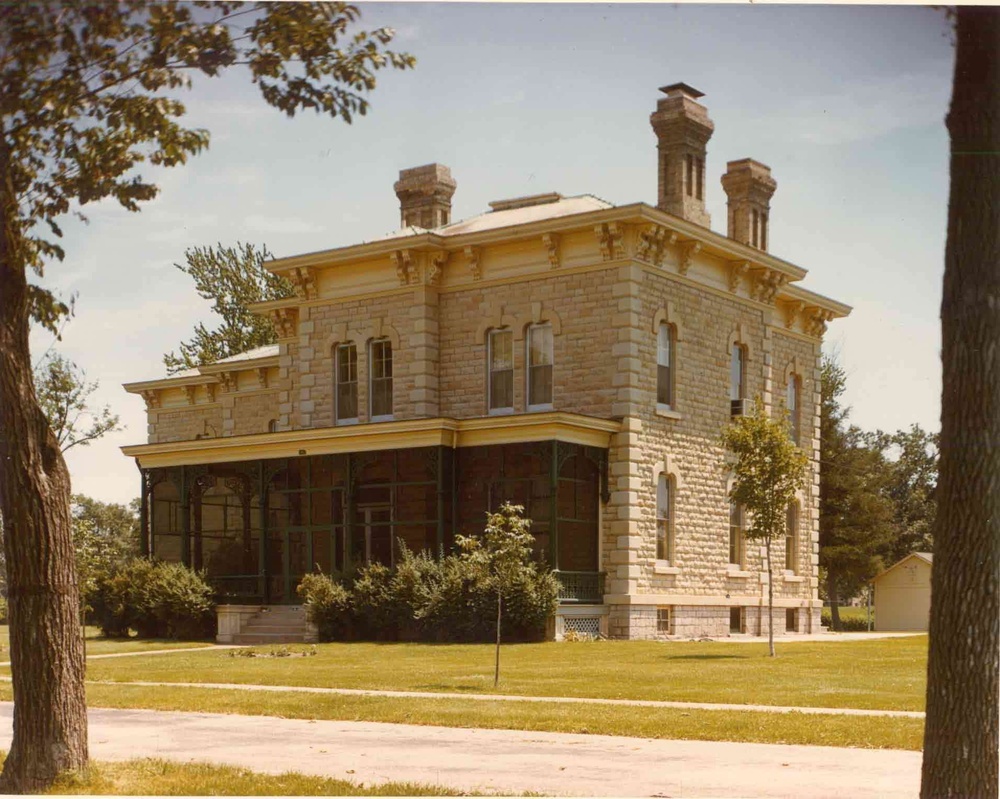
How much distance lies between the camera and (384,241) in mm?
32156

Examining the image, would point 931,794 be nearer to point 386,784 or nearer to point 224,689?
point 386,784

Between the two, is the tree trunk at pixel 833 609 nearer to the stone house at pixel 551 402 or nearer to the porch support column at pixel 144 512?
the stone house at pixel 551 402

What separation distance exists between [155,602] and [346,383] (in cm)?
665

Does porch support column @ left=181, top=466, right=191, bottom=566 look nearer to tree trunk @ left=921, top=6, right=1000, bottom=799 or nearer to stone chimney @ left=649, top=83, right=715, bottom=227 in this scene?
stone chimney @ left=649, top=83, right=715, bottom=227

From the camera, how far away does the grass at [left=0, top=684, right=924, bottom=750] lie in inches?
524

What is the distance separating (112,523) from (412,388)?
28.3 m

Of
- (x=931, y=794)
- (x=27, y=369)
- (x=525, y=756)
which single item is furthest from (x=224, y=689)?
(x=931, y=794)

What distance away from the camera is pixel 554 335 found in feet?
101

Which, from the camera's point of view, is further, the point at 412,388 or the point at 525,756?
the point at 412,388

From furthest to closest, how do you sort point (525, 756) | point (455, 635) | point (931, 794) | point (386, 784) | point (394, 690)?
point (455, 635) < point (394, 690) < point (525, 756) < point (386, 784) < point (931, 794)

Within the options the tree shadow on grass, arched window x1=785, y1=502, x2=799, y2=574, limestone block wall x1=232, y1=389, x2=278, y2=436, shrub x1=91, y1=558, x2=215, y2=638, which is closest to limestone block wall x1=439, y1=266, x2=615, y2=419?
shrub x1=91, y1=558, x2=215, y2=638

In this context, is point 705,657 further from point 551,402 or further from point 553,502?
point 551,402

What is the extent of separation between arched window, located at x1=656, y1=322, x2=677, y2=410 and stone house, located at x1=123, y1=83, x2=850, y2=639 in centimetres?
5

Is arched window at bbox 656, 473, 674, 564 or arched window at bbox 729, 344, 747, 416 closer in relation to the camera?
arched window at bbox 656, 473, 674, 564
